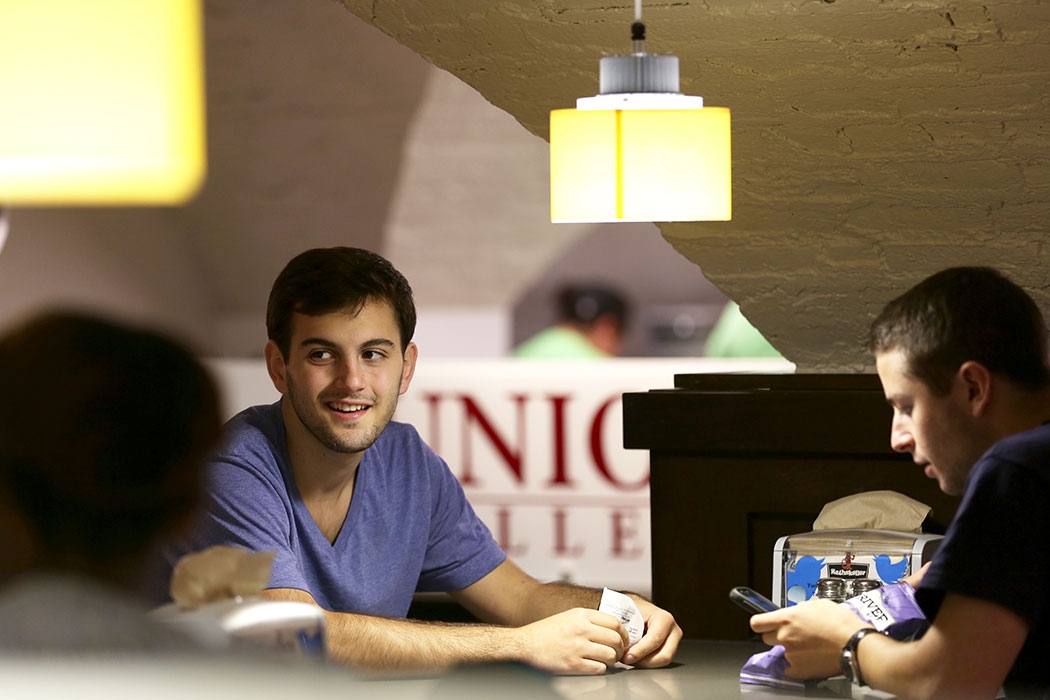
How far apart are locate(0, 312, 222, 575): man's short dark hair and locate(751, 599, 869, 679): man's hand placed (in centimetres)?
98

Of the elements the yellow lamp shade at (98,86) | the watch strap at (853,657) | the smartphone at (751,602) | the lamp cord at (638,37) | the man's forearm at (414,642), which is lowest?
the man's forearm at (414,642)

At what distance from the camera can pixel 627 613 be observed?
1712 mm

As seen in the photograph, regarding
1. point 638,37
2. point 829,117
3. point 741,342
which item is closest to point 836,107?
point 829,117

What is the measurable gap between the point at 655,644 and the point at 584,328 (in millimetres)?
4494

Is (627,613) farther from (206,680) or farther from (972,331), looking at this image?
(206,680)

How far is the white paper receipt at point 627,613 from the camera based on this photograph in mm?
1696

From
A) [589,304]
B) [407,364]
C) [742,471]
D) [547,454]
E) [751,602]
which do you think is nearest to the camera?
[751,602]

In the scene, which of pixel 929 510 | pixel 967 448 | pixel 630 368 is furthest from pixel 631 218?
pixel 630 368

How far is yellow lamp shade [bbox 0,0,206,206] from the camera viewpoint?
104 cm

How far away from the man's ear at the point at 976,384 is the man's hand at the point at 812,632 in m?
0.28

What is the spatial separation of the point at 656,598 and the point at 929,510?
511 mm

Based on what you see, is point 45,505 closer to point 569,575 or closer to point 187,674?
point 187,674

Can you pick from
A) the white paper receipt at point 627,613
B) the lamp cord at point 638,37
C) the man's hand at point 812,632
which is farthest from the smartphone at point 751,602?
the lamp cord at point 638,37

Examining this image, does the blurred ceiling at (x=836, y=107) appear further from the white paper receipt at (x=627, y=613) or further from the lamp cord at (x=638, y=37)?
the white paper receipt at (x=627, y=613)
